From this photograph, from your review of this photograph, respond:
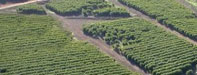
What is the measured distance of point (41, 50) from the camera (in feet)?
177

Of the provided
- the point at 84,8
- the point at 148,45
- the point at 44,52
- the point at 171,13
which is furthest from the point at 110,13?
the point at 44,52

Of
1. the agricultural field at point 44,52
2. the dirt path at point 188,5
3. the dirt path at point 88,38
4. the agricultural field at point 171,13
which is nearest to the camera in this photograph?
the agricultural field at point 44,52

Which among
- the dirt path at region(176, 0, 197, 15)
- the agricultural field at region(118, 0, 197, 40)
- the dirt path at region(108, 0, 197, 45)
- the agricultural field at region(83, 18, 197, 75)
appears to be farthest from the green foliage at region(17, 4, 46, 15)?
the dirt path at region(176, 0, 197, 15)

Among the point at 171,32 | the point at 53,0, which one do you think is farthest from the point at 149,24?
the point at 53,0

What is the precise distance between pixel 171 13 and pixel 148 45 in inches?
517

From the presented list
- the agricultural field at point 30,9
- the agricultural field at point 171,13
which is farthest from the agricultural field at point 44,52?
the agricultural field at point 171,13

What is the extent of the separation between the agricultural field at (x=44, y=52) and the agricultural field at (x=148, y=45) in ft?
11.7

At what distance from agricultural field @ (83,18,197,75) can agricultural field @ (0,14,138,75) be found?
357 cm

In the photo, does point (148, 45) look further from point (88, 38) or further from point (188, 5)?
point (188, 5)

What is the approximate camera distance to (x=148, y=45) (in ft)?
189

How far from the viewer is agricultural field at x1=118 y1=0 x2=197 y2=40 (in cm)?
6347

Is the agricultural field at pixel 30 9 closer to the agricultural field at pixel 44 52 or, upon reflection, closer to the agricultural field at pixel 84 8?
the agricultural field at pixel 84 8

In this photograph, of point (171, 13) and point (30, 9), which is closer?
point (30, 9)

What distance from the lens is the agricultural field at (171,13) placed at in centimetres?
6347
